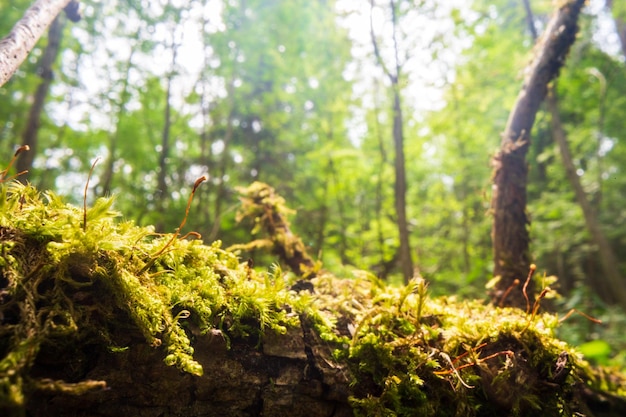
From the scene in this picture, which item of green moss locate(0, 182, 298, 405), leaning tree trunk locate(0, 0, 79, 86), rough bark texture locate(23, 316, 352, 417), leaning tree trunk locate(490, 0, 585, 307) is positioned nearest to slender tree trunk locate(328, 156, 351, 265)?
leaning tree trunk locate(490, 0, 585, 307)

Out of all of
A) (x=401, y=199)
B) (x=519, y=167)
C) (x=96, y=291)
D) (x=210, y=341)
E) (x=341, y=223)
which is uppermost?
(x=341, y=223)

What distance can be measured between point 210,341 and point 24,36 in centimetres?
175

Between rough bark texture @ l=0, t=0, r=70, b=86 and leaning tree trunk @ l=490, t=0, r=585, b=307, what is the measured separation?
3.65 m

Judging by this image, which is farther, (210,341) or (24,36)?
(24,36)

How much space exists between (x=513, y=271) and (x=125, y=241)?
3134 millimetres

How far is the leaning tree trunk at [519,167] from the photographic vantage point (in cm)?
302

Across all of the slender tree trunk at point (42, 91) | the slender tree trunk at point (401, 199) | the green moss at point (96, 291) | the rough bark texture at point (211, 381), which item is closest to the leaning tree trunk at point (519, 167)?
the slender tree trunk at point (401, 199)

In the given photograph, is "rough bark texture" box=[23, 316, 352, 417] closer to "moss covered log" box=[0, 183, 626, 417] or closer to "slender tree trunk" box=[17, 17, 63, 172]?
"moss covered log" box=[0, 183, 626, 417]

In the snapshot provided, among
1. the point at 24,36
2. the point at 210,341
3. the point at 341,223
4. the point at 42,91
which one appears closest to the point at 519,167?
the point at 210,341

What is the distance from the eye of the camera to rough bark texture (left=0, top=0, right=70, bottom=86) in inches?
56.5

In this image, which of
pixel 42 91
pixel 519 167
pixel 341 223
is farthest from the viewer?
pixel 42 91

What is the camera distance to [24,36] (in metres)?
1.61

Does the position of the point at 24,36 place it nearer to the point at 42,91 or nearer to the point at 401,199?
A: the point at 401,199

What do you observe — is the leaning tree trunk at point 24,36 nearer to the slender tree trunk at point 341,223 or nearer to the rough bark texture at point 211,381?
the rough bark texture at point 211,381
